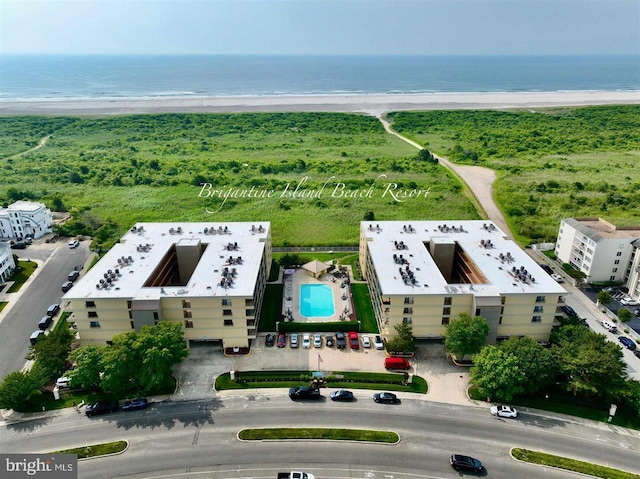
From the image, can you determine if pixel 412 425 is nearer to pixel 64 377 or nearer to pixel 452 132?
pixel 64 377

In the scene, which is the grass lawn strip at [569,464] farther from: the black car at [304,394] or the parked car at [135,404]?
the parked car at [135,404]

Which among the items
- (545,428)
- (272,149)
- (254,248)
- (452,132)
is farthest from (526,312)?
(452,132)

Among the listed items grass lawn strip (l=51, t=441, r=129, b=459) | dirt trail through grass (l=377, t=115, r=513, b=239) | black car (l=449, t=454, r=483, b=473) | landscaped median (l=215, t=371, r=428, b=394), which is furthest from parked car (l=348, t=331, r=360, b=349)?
dirt trail through grass (l=377, t=115, r=513, b=239)

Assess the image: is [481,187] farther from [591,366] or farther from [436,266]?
[591,366]

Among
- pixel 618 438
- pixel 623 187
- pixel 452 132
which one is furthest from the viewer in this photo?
pixel 452 132

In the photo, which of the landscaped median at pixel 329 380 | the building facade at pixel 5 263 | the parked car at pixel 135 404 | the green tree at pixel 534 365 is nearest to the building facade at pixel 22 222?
the building facade at pixel 5 263

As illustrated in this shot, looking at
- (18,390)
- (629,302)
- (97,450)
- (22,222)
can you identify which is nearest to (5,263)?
(22,222)

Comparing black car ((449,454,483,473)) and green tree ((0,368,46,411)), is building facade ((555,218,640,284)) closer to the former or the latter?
black car ((449,454,483,473))
